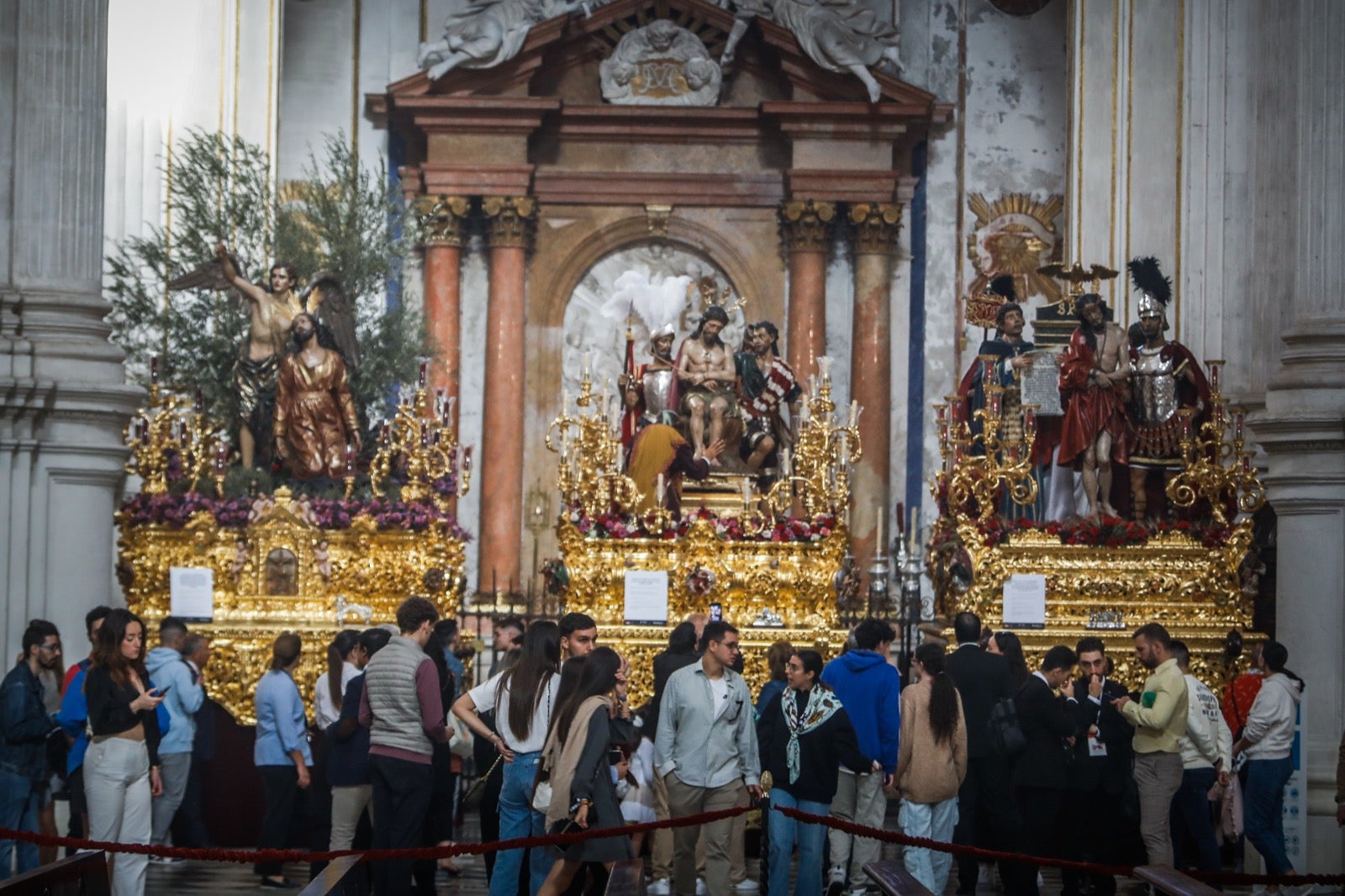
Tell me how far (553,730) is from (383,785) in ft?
4.43

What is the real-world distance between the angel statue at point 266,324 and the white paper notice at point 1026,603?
5.85m

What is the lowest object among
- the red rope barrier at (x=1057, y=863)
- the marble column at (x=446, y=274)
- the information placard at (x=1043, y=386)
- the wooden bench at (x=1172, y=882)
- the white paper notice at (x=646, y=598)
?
the red rope barrier at (x=1057, y=863)

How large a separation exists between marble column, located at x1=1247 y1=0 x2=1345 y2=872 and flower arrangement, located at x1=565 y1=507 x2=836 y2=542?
11.4 feet

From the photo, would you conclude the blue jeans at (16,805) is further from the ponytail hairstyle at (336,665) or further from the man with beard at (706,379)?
the man with beard at (706,379)

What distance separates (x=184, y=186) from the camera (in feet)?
68.0

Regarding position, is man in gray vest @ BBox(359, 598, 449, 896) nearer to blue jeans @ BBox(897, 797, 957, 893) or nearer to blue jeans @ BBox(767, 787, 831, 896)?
blue jeans @ BBox(767, 787, 831, 896)

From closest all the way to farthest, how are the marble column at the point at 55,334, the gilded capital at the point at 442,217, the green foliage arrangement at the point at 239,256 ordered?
the marble column at the point at 55,334 → the green foliage arrangement at the point at 239,256 → the gilded capital at the point at 442,217

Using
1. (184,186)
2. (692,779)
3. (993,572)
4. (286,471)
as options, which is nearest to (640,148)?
(184,186)

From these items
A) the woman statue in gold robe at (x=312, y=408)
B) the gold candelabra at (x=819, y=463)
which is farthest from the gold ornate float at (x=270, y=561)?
the gold candelabra at (x=819, y=463)

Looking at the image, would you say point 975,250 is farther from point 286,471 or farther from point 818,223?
point 286,471

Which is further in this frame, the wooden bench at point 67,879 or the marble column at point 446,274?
the marble column at point 446,274

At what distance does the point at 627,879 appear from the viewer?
1288 centimetres

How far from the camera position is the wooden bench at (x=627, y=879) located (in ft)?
40.4

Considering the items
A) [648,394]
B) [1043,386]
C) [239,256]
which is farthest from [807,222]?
[1043,386]
